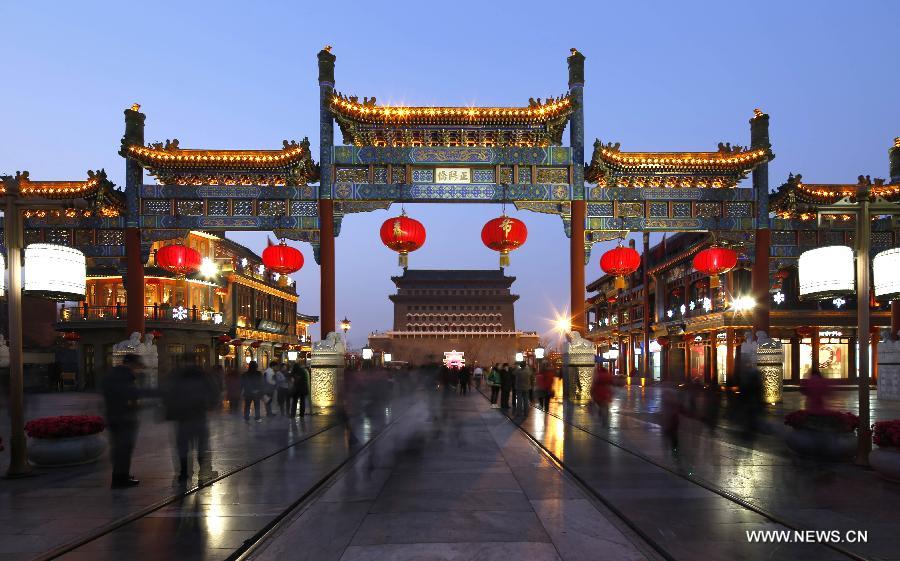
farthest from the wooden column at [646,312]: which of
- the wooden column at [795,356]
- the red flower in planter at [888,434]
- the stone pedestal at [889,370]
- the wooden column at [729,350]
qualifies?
the red flower in planter at [888,434]

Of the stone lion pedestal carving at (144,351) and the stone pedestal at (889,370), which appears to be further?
the stone pedestal at (889,370)

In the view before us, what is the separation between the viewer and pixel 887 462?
9.27 m

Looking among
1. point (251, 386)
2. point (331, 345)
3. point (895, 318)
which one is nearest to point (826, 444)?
point (251, 386)

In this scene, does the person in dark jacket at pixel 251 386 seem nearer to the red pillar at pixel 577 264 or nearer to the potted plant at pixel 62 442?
the potted plant at pixel 62 442

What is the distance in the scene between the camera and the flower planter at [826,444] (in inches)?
435

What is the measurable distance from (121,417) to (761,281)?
20519 millimetres

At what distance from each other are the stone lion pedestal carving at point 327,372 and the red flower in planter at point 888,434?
15930mm

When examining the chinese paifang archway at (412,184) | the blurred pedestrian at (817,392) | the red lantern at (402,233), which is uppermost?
the chinese paifang archway at (412,184)

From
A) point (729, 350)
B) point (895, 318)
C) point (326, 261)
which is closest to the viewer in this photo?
point (326, 261)

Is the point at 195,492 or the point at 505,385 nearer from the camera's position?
the point at 195,492

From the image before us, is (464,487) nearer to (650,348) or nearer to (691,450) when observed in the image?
(691,450)

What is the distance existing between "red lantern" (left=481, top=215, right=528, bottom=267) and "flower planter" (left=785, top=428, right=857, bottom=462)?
11.1 m

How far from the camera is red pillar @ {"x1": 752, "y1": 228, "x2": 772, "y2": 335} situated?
23.5m

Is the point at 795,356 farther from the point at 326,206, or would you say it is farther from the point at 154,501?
the point at 154,501
